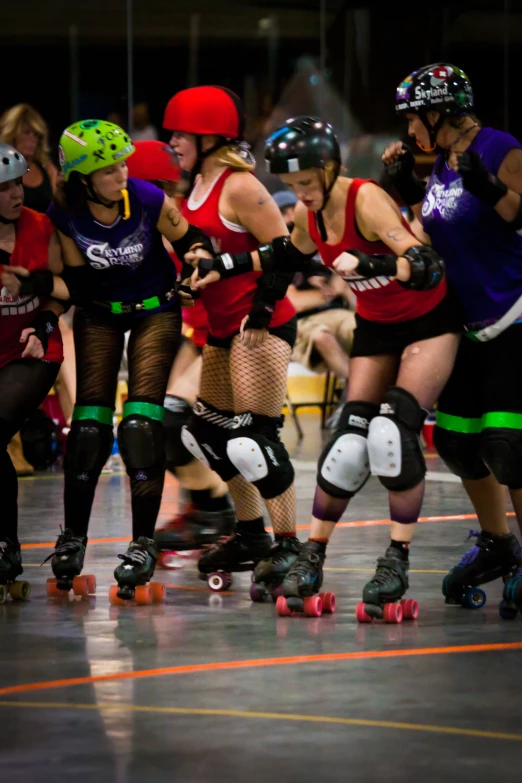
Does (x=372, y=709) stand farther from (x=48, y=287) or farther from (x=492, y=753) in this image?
(x=48, y=287)

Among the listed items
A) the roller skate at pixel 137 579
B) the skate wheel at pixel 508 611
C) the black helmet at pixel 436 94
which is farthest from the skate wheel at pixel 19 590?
the black helmet at pixel 436 94

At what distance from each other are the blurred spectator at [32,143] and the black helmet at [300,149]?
119 inches

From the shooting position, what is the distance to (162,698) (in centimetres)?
317

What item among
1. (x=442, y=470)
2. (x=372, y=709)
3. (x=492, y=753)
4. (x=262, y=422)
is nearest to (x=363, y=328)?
(x=262, y=422)

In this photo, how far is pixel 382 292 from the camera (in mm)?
4160

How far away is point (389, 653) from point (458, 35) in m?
9.86

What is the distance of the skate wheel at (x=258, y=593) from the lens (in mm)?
4375

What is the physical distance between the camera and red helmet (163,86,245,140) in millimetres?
4543

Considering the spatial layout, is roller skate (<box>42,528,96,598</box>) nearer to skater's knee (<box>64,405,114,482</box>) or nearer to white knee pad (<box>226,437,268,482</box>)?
skater's knee (<box>64,405,114,482</box>)

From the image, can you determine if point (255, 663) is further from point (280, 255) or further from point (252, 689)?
point (280, 255)

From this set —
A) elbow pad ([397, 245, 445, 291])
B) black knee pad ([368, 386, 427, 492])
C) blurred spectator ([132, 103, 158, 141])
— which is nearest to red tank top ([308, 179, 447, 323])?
elbow pad ([397, 245, 445, 291])

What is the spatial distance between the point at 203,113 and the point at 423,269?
3.40 feet

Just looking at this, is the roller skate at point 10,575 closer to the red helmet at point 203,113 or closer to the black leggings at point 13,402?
the black leggings at point 13,402

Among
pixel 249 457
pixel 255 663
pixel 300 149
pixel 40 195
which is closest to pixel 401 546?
pixel 249 457
